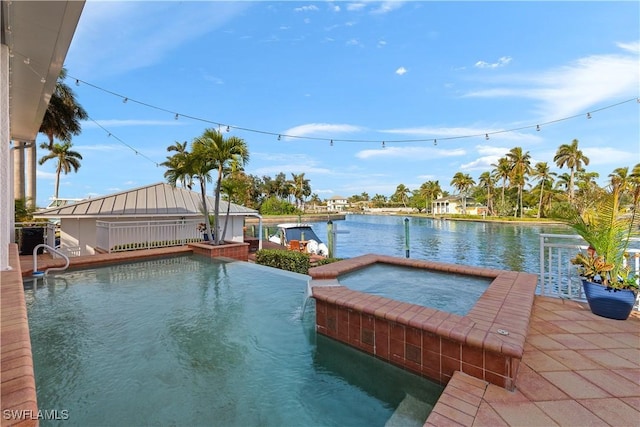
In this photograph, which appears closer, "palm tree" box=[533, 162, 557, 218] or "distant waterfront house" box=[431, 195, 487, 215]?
"palm tree" box=[533, 162, 557, 218]

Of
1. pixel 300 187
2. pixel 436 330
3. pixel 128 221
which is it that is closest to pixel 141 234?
pixel 128 221

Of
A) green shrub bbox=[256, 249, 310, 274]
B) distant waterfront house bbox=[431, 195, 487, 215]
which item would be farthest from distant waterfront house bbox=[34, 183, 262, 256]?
distant waterfront house bbox=[431, 195, 487, 215]

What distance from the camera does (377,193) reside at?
9494 centimetres

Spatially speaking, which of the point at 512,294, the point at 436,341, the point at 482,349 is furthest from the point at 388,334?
the point at 512,294

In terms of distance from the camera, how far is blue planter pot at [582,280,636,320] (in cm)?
300

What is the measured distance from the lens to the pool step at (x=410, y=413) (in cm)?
176

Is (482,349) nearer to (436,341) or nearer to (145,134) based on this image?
(436,341)

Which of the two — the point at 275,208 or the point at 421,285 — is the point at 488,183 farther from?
the point at 421,285

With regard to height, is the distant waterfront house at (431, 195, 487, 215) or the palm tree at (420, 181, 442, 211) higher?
the palm tree at (420, 181, 442, 211)

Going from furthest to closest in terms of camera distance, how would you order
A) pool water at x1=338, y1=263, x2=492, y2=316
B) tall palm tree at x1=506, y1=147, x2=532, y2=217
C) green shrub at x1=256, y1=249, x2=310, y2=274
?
tall palm tree at x1=506, y1=147, x2=532, y2=217, green shrub at x1=256, y1=249, x2=310, y2=274, pool water at x1=338, y1=263, x2=492, y2=316

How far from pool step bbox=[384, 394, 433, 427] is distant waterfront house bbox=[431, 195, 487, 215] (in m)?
61.3

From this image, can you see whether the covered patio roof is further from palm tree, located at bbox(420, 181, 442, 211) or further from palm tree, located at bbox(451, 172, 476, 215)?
palm tree, located at bbox(420, 181, 442, 211)

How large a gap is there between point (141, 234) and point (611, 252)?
418 inches

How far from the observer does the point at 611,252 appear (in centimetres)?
324
